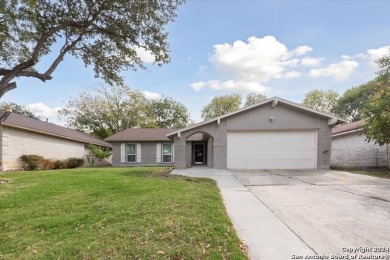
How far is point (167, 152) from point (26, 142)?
11.5 m

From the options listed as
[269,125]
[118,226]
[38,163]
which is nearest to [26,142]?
[38,163]

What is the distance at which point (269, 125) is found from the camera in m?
14.2

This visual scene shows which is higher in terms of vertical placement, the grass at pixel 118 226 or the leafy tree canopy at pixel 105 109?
the leafy tree canopy at pixel 105 109

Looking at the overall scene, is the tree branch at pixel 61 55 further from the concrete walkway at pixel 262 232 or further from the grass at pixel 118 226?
the concrete walkway at pixel 262 232

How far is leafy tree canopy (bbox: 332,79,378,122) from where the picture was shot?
3728 cm

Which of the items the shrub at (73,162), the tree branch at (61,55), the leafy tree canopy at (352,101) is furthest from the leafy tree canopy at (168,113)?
the tree branch at (61,55)

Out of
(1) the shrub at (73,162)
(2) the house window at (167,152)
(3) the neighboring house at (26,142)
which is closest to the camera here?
(3) the neighboring house at (26,142)

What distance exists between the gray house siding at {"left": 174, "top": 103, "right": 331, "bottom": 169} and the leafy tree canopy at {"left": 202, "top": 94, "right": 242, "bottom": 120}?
2957 cm

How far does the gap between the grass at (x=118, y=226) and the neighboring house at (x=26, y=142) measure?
32.2 feet

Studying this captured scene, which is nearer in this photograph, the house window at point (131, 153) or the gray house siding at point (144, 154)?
the gray house siding at point (144, 154)

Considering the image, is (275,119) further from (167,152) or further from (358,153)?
(167,152)

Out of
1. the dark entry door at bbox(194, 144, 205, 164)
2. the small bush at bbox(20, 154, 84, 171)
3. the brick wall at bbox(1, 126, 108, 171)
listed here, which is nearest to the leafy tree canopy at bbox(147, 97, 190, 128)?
the dark entry door at bbox(194, 144, 205, 164)

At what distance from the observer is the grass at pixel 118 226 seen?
330 centimetres

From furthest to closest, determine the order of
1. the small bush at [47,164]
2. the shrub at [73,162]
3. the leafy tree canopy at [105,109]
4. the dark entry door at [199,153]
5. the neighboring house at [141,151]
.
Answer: the leafy tree canopy at [105,109], the neighboring house at [141,151], the dark entry door at [199,153], the shrub at [73,162], the small bush at [47,164]
